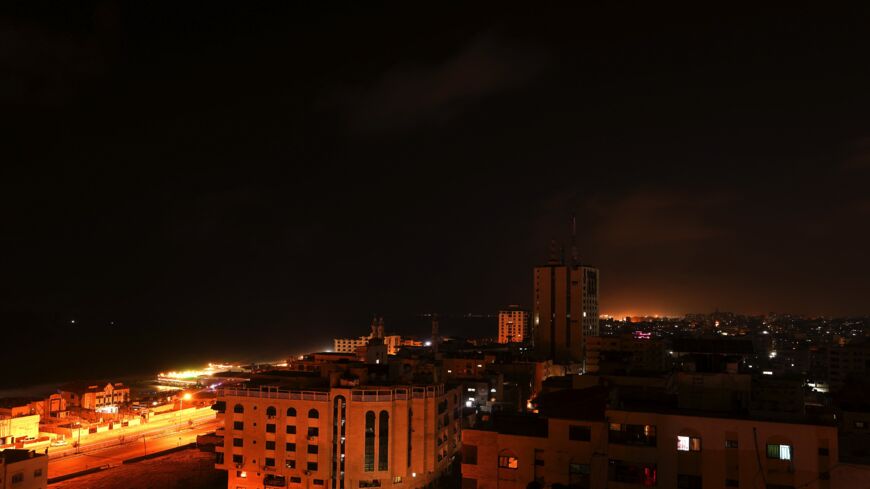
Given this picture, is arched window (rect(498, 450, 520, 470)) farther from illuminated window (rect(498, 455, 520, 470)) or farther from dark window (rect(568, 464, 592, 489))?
dark window (rect(568, 464, 592, 489))

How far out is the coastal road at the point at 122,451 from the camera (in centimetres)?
3081

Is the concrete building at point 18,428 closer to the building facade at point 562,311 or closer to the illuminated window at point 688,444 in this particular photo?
the illuminated window at point 688,444

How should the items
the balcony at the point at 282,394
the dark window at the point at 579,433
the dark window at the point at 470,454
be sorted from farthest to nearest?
the balcony at the point at 282,394 → the dark window at the point at 470,454 → the dark window at the point at 579,433

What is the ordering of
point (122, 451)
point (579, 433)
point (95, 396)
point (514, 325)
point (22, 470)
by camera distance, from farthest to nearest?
point (514, 325) → point (95, 396) → point (122, 451) → point (22, 470) → point (579, 433)

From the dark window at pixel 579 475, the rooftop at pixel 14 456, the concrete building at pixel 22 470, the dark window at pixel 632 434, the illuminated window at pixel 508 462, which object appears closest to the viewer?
the dark window at pixel 632 434

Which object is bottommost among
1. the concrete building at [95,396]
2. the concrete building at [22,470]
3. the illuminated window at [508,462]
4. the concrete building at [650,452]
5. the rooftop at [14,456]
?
the concrete building at [95,396]

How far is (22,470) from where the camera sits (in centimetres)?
2067

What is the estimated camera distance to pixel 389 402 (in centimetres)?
2406

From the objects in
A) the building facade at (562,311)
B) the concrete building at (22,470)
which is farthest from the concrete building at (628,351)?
the concrete building at (22,470)

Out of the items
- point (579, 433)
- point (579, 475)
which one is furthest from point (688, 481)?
point (579, 433)

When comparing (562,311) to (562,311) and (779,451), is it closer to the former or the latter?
(562,311)

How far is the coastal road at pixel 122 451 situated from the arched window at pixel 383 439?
1492 cm

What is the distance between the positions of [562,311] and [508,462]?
4450cm

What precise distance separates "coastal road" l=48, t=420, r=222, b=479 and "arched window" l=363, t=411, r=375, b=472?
14.6 meters
